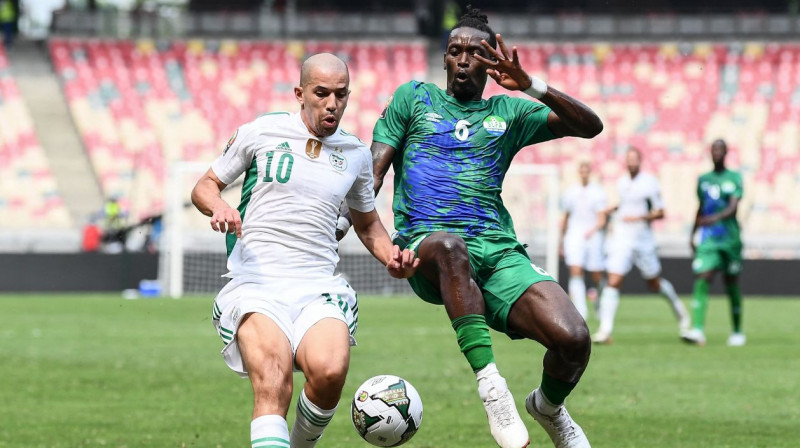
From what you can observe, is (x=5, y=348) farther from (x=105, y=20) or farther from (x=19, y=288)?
(x=105, y=20)

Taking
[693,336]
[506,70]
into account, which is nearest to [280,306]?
[506,70]

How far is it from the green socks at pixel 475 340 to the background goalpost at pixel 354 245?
1732cm

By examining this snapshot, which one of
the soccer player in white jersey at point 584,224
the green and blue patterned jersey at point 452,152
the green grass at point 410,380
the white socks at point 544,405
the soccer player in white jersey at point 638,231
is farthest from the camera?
the soccer player in white jersey at point 584,224

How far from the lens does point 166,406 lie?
9.77 meters

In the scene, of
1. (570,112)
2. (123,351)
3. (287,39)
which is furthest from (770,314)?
(287,39)

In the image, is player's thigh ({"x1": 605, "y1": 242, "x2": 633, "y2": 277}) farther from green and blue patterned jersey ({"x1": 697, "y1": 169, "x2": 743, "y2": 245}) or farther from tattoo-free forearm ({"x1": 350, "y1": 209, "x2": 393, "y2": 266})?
tattoo-free forearm ({"x1": 350, "y1": 209, "x2": 393, "y2": 266})

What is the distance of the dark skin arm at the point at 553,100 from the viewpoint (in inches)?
257

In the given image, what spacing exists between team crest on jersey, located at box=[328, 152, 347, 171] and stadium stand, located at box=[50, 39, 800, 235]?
1151 inches

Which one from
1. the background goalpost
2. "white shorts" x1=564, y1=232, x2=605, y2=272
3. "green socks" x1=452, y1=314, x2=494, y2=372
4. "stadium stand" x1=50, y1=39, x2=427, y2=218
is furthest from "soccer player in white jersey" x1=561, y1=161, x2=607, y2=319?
"stadium stand" x1=50, y1=39, x2=427, y2=218

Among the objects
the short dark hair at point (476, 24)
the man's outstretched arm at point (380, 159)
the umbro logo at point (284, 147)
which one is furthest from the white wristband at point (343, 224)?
the short dark hair at point (476, 24)

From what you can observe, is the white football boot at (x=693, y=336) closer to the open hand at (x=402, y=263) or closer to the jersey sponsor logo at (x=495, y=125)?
the jersey sponsor logo at (x=495, y=125)

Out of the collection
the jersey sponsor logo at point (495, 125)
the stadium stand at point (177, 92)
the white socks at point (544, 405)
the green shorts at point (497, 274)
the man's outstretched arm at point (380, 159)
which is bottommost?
the stadium stand at point (177, 92)

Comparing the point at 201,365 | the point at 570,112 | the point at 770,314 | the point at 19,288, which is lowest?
the point at 19,288

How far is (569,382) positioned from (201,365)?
23.4 ft
